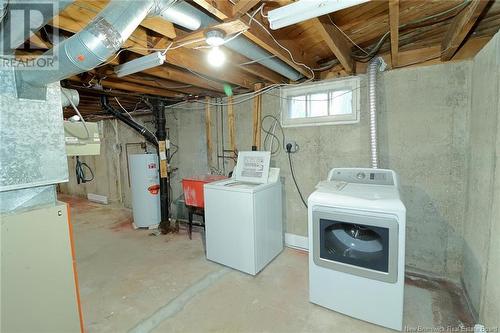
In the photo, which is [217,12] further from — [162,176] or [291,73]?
[162,176]

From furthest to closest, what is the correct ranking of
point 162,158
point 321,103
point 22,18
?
point 162,158, point 321,103, point 22,18

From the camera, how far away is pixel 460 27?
Answer: 1.64 m

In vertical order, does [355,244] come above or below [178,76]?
below

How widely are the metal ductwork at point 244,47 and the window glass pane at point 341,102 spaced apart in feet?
1.66

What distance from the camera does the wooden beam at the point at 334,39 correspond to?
1.67 m

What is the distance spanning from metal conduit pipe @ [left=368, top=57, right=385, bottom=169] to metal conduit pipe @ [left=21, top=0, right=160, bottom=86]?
7.01ft

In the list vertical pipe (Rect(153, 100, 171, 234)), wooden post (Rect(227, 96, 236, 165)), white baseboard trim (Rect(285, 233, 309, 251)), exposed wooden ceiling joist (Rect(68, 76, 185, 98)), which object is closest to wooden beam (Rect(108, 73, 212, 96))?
exposed wooden ceiling joist (Rect(68, 76, 185, 98))

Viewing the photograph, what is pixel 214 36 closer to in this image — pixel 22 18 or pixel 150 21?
pixel 150 21

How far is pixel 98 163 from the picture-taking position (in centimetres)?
574

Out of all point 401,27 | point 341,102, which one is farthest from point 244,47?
point 341,102

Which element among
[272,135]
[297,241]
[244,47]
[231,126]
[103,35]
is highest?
[244,47]

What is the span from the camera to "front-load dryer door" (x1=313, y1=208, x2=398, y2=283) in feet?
5.60

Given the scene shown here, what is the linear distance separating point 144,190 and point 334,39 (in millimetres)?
3482

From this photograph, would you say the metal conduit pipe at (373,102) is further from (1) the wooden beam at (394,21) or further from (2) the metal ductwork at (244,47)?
(2) the metal ductwork at (244,47)
